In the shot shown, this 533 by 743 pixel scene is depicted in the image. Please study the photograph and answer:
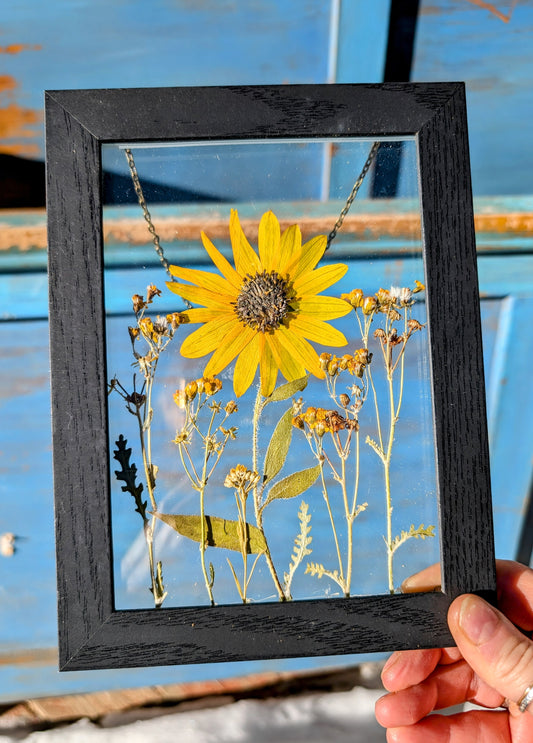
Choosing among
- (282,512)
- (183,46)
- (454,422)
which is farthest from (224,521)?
(183,46)

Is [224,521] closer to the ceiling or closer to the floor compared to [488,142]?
closer to the floor

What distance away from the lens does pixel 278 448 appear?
15.6 inches

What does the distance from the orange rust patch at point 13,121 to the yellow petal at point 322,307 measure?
0.33 meters

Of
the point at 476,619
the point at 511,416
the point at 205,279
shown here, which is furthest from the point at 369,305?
the point at 511,416

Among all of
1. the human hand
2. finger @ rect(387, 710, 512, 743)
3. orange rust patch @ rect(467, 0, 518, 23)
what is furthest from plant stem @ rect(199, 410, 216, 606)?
orange rust patch @ rect(467, 0, 518, 23)

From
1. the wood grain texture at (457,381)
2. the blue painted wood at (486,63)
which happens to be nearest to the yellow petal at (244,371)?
the wood grain texture at (457,381)

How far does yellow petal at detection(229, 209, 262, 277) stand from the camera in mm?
402

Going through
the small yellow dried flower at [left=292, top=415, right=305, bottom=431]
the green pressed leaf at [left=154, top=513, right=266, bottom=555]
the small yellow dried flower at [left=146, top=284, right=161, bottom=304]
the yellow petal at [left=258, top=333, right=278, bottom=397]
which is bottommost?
the green pressed leaf at [left=154, top=513, right=266, bottom=555]

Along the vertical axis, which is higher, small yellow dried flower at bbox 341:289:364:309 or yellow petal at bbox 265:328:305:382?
small yellow dried flower at bbox 341:289:364:309

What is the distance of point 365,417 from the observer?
0.40m

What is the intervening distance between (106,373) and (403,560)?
0.24 metres

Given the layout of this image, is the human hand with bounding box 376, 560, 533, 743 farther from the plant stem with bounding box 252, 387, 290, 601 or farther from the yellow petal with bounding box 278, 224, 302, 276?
the yellow petal with bounding box 278, 224, 302, 276

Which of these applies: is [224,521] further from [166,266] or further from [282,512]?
[166,266]

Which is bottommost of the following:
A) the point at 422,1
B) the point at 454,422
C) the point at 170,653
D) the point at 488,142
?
the point at 170,653
